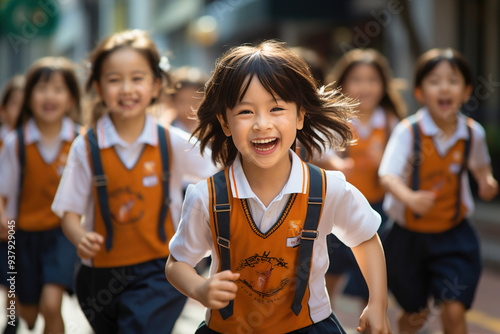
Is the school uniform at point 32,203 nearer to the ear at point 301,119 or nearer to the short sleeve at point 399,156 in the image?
the short sleeve at point 399,156

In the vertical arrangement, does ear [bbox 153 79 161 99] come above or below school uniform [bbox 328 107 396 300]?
above

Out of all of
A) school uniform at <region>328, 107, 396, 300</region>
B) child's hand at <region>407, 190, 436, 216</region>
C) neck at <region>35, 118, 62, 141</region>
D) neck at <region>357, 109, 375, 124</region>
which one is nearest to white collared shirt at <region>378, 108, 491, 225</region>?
child's hand at <region>407, 190, 436, 216</region>

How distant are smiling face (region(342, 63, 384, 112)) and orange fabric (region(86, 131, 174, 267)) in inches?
93.3

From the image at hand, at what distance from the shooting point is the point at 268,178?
8.46 ft

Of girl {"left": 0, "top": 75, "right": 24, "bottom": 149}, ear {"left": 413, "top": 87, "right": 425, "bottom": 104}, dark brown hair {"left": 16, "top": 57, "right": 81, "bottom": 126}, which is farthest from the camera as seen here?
girl {"left": 0, "top": 75, "right": 24, "bottom": 149}

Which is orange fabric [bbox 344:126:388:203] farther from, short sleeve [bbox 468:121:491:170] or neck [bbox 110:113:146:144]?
neck [bbox 110:113:146:144]

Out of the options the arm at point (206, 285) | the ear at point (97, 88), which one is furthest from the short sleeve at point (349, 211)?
the ear at point (97, 88)

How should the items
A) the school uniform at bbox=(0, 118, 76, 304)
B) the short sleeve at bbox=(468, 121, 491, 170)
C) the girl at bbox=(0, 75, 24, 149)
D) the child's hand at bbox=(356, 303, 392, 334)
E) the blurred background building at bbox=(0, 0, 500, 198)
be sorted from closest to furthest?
the child's hand at bbox=(356, 303, 392, 334) → the short sleeve at bbox=(468, 121, 491, 170) → the school uniform at bbox=(0, 118, 76, 304) → the girl at bbox=(0, 75, 24, 149) → the blurred background building at bbox=(0, 0, 500, 198)

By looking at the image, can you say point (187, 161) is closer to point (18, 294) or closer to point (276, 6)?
point (18, 294)

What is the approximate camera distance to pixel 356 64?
5441 mm

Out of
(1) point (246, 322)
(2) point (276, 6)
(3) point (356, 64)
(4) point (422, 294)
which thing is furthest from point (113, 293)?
(2) point (276, 6)

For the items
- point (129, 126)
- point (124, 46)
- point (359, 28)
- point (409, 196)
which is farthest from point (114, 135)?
point (359, 28)

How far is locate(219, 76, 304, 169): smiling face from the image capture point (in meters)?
2.39

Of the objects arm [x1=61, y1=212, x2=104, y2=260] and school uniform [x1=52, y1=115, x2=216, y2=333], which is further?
school uniform [x1=52, y1=115, x2=216, y2=333]
